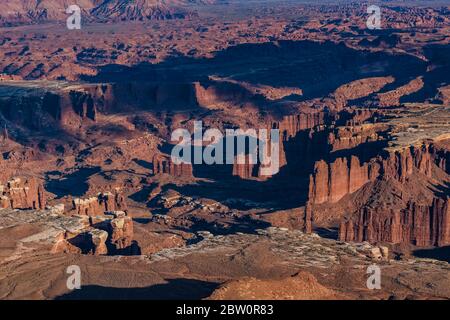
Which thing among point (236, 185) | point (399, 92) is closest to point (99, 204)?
point (236, 185)

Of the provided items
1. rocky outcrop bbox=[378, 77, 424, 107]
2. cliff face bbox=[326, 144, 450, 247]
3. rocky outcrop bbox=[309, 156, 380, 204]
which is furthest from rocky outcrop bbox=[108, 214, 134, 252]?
rocky outcrop bbox=[378, 77, 424, 107]

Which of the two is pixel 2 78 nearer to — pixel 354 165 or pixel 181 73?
pixel 181 73

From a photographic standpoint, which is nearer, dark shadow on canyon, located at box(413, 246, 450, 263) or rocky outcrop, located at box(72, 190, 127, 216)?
dark shadow on canyon, located at box(413, 246, 450, 263)

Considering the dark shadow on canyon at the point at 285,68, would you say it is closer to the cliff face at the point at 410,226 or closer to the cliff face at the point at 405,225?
the cliff face at the point at 405,225

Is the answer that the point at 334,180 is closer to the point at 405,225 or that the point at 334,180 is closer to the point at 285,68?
the point at 405,225

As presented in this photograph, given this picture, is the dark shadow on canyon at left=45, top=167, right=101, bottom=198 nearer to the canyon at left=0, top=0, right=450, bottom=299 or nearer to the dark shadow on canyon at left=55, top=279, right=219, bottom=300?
the canyon at left=0, top=0, right=450, bottom=299

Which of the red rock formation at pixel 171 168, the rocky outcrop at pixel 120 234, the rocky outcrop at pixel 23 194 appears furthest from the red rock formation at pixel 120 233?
the red rock formation at pixel 171 168

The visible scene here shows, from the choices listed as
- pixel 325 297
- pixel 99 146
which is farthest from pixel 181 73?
pixel 325 297
